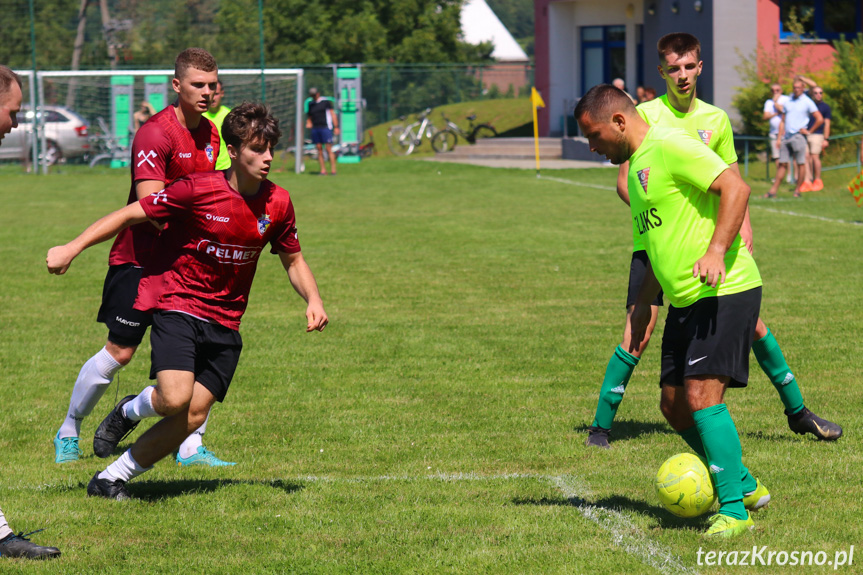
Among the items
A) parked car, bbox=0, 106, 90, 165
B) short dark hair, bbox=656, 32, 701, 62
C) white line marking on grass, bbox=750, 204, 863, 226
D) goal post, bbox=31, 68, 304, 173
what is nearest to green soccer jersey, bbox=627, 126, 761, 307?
short dark hair, bbox=656, 32, 701, 62

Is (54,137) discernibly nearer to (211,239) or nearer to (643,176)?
(211,239)

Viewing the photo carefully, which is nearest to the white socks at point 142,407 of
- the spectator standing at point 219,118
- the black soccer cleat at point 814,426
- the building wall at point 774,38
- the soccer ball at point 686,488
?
the spectator standing at point 219,118

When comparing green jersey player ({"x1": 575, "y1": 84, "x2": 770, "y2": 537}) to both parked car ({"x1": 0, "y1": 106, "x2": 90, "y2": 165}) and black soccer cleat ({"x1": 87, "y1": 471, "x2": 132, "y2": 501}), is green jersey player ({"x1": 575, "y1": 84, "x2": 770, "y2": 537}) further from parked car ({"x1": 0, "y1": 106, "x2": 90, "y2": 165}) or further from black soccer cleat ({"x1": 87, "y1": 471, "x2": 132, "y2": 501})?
parked car ({"x1": 0, "y1": 106, "x2": 90, "y2": 165})

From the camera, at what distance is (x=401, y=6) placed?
53562 mm

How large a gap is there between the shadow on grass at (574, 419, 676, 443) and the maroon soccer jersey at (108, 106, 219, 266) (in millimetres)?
2721

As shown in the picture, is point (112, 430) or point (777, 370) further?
point (777, 370)

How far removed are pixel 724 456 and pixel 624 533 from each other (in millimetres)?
542

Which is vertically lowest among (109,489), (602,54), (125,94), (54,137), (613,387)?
(109,489)

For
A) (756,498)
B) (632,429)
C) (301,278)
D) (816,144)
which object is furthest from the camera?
(816,144)

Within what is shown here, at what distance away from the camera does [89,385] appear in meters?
5.87

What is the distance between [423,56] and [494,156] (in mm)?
21512

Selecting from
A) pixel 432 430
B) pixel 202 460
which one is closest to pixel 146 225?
pixel 202 460

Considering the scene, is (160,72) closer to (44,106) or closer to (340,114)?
(44,106)

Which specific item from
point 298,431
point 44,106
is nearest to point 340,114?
point 44,106
